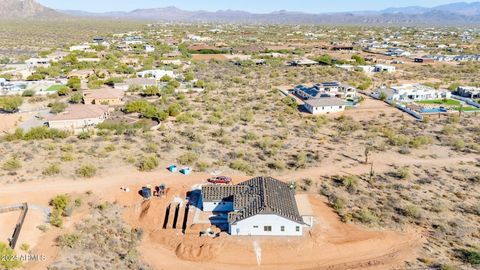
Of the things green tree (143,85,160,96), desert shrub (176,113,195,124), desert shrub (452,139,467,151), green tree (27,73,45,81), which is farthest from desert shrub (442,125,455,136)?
green tree (27,73,45,81)

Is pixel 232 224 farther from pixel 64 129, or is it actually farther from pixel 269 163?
pixel 64 129

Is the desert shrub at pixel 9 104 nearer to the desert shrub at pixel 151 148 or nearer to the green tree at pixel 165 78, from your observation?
the desert shrub at pixel 151 148

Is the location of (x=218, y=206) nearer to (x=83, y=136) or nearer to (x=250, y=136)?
(x=250, y=136)

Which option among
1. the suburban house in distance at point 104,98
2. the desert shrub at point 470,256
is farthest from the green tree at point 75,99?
the desert shrub at point 470,256

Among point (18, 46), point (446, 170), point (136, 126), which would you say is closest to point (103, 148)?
point (136, 126)

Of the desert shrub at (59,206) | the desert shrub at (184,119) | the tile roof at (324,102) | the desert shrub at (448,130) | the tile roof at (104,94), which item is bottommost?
the desert shrub at (59,206)

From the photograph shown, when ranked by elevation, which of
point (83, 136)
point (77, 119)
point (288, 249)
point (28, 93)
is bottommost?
point (288, 249)

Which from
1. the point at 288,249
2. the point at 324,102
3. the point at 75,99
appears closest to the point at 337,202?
the point at 288,249
